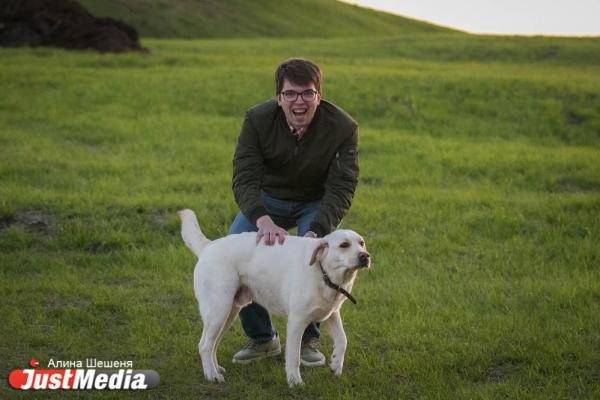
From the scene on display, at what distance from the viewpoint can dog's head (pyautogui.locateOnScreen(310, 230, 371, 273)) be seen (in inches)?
201

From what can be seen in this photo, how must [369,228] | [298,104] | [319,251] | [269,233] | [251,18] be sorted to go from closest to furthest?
[319,251], [269,233], [298,104], [369,228], [251,18]

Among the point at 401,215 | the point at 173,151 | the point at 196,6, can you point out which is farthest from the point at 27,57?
the point at 196,6

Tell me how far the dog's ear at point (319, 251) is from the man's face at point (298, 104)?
1.12 m

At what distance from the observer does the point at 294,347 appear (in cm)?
550

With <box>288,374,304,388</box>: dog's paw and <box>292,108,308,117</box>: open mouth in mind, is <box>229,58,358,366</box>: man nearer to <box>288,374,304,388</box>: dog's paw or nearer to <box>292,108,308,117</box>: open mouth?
<box>292,108,308,117</box>: open mouth

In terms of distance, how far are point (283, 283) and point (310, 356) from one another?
38.8 inches

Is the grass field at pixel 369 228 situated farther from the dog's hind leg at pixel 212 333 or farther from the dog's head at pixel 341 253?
the dog's head at pixel 341 253

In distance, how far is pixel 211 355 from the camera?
5.74 m

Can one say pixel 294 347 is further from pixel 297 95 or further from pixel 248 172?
pixel 297 95

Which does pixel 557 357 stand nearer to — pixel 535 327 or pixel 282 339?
pixel 535 327

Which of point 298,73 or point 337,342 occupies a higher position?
point 298,73

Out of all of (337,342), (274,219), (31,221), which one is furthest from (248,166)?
(31,221)

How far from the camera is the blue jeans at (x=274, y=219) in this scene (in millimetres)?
6305

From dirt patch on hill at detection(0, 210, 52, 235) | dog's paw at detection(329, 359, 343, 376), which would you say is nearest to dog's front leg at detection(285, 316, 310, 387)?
dog's paw at detection(329, 359, 343, 376)
